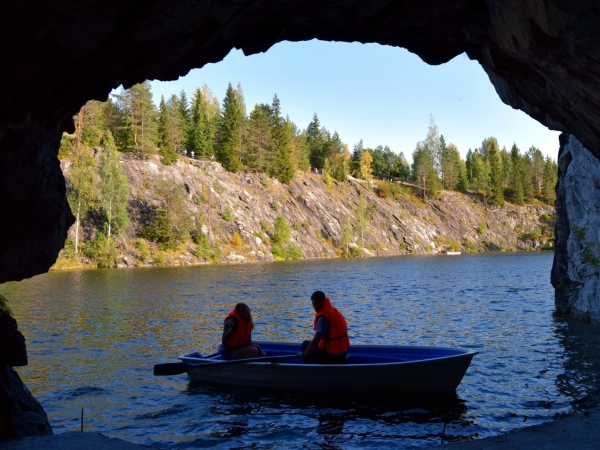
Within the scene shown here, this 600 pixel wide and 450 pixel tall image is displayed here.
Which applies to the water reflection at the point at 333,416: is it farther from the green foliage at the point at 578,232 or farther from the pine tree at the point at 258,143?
the pine tree at the point at 258,143

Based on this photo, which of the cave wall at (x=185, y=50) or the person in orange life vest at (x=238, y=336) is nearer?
the cave wall at (x=185, y=50)

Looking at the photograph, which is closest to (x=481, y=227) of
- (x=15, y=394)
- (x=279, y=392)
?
(x=279, y=392)

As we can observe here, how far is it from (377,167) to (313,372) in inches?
4875

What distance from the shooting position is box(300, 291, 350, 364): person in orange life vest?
12.4 m

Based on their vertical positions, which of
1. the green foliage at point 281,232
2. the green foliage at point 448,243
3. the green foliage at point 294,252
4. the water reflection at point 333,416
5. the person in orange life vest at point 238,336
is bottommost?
the water reflection at point 333,416

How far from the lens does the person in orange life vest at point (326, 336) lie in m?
12.4

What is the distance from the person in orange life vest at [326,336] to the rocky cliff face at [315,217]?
165 ft

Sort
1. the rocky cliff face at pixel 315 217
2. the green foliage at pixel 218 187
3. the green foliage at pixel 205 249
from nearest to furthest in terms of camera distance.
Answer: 1. the green foliage at pixel 205 249
2. the rocky cliff face at pixel 315 217
3. the green foliage at pixel 218 187

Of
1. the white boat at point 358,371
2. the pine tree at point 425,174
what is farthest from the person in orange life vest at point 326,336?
the pine tree at point 425,174

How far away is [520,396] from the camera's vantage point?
11914 millimetres

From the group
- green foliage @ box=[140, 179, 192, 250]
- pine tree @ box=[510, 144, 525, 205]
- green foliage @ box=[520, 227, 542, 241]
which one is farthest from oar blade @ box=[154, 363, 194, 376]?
pine tree @ box=[510, 144, 525, 205]

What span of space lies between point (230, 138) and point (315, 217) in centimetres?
1855

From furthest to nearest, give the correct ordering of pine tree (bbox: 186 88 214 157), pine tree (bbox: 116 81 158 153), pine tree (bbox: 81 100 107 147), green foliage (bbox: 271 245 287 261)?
pine tree (bbox: 186 88 214 157), green foliage (bbox: 271 245 287 261), pine tree (bbox: 116 81 158 153), pine tree (bbox: 81 100 107 147)

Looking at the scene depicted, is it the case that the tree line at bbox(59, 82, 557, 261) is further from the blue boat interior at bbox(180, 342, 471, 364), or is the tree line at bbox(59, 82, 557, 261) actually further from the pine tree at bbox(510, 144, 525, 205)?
the blue boat interior at bbox(180, 342, 471, 364)
